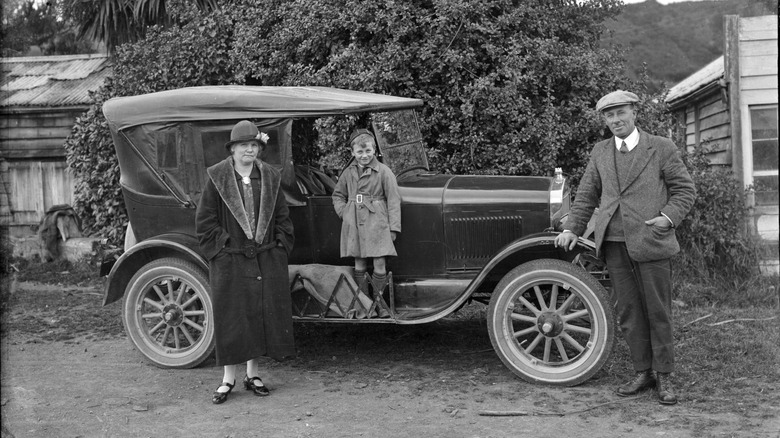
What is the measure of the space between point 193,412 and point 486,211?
2.54m

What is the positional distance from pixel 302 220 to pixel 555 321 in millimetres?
2111

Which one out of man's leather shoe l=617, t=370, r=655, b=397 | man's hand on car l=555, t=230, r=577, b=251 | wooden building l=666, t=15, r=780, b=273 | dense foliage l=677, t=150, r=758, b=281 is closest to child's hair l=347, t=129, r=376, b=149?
man's hand on car l=555, t=230, r=577, b=251

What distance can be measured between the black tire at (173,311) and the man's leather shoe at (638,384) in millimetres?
2982

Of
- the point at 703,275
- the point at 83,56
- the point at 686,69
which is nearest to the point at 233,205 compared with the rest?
the point at 703,275

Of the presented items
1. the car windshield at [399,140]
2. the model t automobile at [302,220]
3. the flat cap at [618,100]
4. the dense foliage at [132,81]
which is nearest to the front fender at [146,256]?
the model t automobile at [302,220]

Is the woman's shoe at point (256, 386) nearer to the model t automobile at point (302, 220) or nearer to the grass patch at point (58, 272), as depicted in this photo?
the model t automobile at point (302, 220)

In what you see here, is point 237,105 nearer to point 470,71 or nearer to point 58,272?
point 470,71

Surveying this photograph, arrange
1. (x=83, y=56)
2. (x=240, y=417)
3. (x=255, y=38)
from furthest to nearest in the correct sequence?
1. (x=83, y=56)
2. (x=255, y=38)
3. (x=240, y=417)

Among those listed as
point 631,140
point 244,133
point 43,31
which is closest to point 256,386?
point 244,133

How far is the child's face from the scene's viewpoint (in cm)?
596

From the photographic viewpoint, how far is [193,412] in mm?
5078

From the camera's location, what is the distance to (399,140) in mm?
6594

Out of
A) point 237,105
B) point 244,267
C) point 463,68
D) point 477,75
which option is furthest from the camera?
point 477,75

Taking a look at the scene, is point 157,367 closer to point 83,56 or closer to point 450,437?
point 450,437
